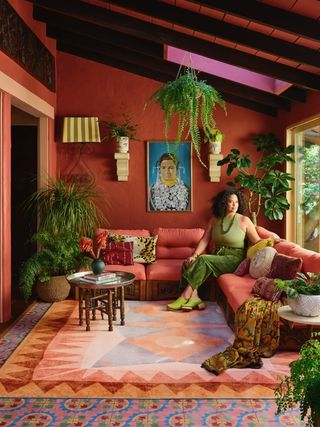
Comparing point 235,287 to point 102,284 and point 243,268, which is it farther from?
point 102,284

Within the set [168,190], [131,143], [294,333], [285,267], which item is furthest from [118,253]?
[294,333]

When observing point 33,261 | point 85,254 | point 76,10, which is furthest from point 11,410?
point 76,10

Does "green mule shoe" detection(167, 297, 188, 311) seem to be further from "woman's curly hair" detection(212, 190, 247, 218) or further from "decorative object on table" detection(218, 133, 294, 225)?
"decorative object on table" detection(218, 133, 294, 225)

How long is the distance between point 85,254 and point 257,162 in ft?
8.63

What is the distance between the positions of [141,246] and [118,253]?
327mm

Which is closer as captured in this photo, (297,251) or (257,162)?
(297,251)

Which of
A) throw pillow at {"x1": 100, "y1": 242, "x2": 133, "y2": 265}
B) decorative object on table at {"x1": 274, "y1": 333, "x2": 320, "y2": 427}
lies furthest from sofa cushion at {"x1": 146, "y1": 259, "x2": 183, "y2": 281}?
decorative object on table at {"x1": 274, "y1": 333, "x2": 320, "y2": 427}

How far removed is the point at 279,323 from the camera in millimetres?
3738

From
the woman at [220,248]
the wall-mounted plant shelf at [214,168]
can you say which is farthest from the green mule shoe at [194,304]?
the wall-mounted plant shelf at [214,168]

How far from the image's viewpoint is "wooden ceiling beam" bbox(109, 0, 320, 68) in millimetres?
4105

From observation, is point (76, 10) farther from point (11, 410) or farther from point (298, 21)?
point (11, 410)

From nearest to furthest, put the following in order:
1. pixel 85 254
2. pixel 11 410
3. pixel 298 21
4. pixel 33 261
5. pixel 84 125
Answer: pixel 11 410 → pixel 298 21 → pixel 33 261 → pixel 85 254 → pixel 84 125

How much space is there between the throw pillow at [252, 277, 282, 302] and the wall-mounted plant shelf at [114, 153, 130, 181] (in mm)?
2838

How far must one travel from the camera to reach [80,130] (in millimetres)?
6316
